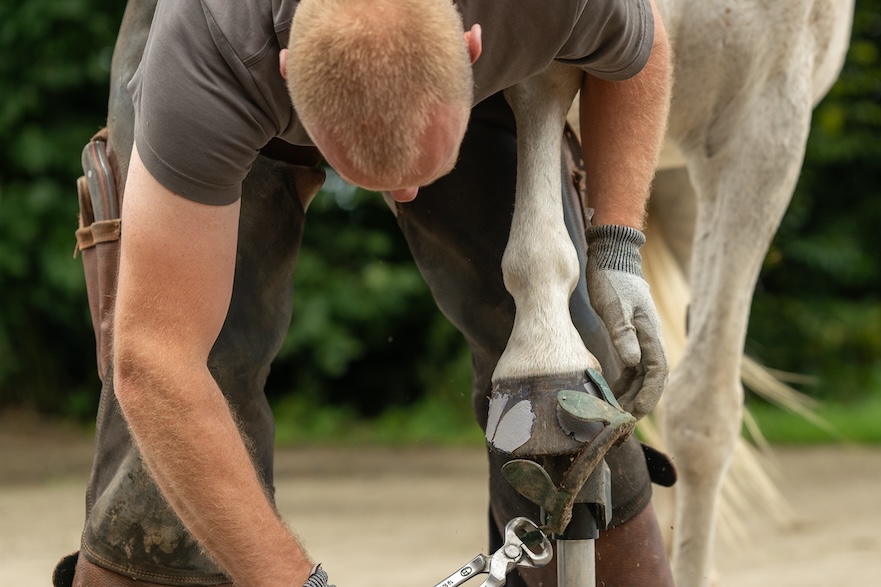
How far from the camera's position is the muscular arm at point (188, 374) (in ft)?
4.11

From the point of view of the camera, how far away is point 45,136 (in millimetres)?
4941

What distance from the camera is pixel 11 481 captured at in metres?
4.41

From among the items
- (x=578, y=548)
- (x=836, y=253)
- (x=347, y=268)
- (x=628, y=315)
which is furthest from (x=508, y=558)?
(x=836, y=253)

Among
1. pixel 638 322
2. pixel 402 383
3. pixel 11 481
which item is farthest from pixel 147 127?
pixel 402 383

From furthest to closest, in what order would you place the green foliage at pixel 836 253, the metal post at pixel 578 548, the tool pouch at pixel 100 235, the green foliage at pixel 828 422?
the green foliage at pixel 836 253
the green foliage at pixel 828 422
the tool pouch at pixel 100 235
the metal post at pixel 578 548

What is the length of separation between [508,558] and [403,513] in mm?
2554

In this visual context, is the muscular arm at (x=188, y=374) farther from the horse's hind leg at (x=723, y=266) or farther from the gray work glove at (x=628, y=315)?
the horse's hind leg at (x=723, y=266)

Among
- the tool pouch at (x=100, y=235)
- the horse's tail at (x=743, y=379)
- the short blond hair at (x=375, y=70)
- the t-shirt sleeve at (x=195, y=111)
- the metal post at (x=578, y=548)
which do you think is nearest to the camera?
the short blond hair at (x=375, y=70)

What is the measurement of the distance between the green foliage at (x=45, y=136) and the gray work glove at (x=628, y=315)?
12.7 feet

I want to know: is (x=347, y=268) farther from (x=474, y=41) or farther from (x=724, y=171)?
(x=474, y=41)

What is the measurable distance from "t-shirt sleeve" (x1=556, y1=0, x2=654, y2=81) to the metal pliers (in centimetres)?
57

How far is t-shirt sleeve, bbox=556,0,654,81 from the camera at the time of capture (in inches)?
51.5

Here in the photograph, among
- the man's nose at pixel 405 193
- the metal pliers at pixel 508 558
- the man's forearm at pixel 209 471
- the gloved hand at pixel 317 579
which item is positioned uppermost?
the man's nose at pixel 405 193

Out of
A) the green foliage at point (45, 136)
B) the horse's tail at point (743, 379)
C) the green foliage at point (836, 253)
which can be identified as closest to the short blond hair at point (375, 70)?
the horse's tail at point (743, 379)
